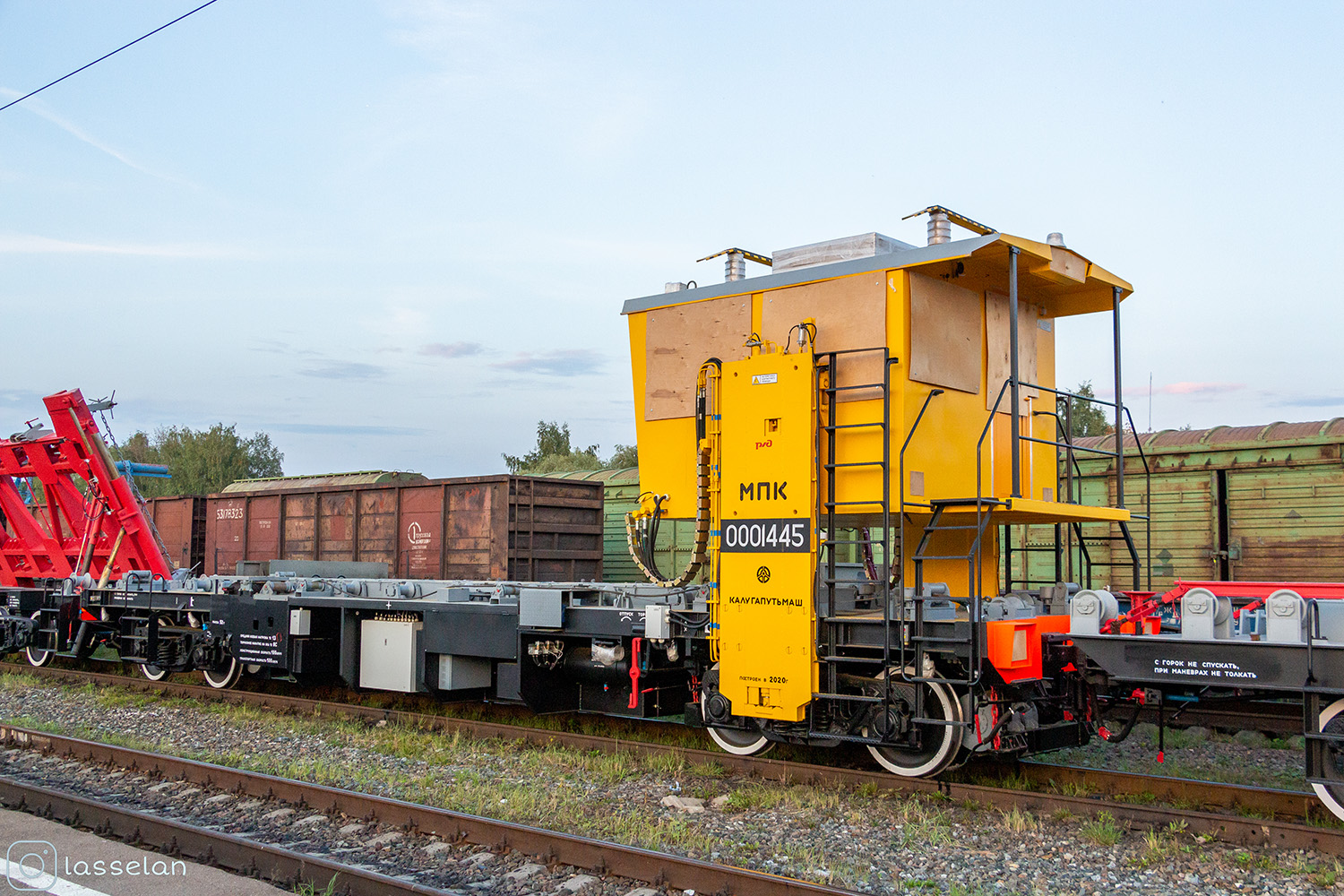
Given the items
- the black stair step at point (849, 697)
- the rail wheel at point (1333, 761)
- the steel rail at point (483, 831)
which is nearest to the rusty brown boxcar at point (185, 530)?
the steel rail at point (483, 831)

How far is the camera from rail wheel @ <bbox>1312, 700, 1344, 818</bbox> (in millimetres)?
6109

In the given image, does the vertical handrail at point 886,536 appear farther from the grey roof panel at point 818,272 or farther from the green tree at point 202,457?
the green tree at point 202,457

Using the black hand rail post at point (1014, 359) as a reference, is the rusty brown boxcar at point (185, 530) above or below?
below

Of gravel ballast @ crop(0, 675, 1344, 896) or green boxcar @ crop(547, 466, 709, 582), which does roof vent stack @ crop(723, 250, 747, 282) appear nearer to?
gravel ballast @ crop(0, 675, 1344, 896)

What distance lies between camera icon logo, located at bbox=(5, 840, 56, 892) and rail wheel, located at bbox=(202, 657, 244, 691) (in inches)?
A: 251

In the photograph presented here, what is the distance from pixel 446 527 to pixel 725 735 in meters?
9.22

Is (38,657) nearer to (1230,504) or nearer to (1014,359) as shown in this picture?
(1014,359)

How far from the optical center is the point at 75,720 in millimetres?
11250

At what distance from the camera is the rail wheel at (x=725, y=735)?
25.9ft

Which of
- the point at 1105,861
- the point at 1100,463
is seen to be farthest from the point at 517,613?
the point at 1100,463

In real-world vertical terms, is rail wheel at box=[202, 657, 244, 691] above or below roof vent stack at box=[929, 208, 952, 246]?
below

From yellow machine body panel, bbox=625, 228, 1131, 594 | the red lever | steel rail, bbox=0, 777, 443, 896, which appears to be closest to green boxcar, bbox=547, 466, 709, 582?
yellow machine body panel, bbox=625, 228, 1131, 594

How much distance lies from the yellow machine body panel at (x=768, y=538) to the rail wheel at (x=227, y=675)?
7627 millimetres

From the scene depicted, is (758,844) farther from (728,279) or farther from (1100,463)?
(1100,463)
